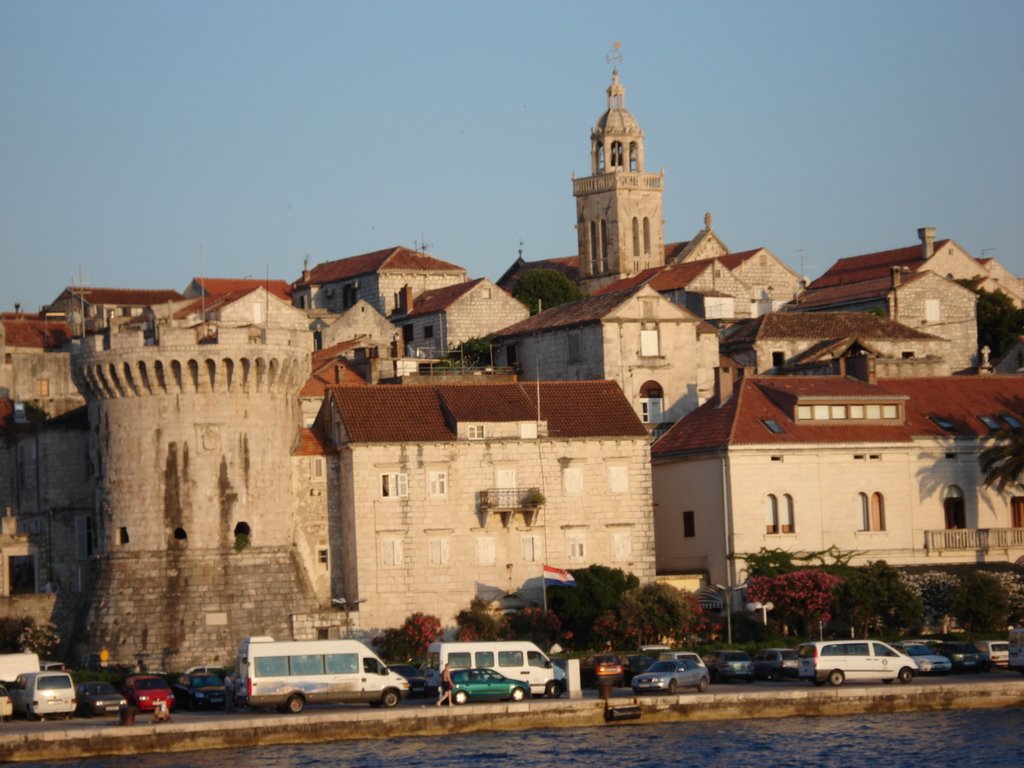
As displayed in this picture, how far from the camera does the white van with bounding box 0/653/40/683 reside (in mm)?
65188

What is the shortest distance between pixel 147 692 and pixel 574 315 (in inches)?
1692

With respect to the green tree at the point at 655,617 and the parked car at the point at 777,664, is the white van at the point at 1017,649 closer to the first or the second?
the parked car at the point at 777,664

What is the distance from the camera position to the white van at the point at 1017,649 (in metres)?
66.9

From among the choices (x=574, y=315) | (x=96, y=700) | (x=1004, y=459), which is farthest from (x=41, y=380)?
(x=1004, y=459)

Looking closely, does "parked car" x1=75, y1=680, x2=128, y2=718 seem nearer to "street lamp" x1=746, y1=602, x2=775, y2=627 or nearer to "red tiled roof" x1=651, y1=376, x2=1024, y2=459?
"street lamp" x1=746, y1=602, x2=775, y2=627

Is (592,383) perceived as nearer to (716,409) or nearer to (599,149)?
(716,409)

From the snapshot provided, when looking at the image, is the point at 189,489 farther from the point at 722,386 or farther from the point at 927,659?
the point at 927,659

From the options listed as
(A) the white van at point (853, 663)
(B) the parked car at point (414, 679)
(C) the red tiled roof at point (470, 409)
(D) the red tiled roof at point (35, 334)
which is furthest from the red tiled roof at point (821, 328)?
(B) the parked car at point (414, 679)

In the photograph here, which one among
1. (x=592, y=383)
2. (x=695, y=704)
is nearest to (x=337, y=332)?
(x=592, y=383)

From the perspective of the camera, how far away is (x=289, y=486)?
7875 cm

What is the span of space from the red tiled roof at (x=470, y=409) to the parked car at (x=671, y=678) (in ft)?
56.6

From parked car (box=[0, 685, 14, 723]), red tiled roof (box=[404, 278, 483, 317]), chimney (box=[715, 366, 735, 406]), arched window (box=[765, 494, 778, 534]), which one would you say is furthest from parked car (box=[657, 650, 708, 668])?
red tiled roof (box=[404, 278, 483, 317])

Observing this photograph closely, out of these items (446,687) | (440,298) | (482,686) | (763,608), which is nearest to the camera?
(446,687)

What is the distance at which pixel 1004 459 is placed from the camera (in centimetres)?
8369
